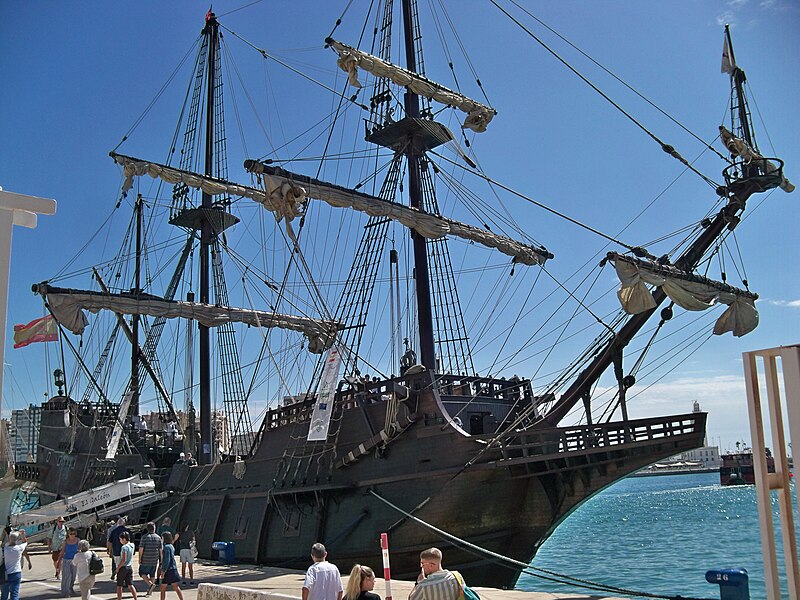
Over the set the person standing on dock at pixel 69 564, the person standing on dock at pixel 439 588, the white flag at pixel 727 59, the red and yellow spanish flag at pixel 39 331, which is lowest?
the person standing on dock at pixel 69 564

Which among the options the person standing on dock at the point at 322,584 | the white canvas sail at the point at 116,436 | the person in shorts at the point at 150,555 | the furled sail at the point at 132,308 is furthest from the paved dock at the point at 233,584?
the furled sail at the point at 132,308

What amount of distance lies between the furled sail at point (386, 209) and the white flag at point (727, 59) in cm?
697

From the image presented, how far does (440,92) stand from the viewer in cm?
2180

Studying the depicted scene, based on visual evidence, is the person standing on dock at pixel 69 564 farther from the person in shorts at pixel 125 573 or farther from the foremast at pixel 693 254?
the foremast at pixel 693 254

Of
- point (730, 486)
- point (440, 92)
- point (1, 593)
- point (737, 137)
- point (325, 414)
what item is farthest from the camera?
point (730, 486)

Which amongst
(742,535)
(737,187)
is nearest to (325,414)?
(737,187)

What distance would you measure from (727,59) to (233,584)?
604 inches

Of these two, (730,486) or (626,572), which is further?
(730,486)

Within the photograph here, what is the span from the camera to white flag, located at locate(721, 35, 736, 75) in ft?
54.6

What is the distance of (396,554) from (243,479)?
6609mm

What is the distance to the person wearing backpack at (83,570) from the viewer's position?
981 centimetres

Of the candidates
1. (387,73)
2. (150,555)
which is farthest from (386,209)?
(150,555)

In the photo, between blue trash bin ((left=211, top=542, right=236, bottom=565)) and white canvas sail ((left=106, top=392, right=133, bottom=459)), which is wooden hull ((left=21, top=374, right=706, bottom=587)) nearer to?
blue trash bin ((left=211, top=542, right=236, bottom=565))

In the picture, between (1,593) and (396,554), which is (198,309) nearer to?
(396,554)
